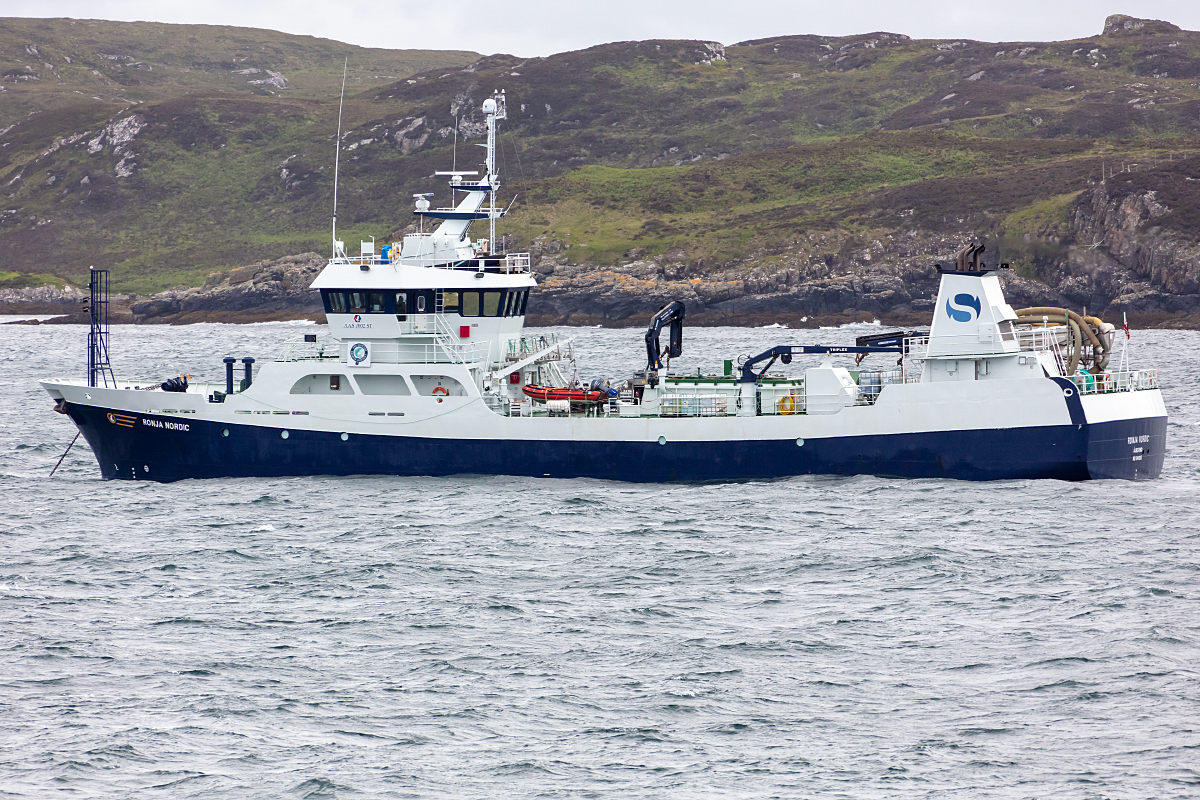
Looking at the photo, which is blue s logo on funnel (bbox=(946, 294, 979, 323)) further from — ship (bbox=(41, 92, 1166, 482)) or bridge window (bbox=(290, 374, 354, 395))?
bridge window (bbox=(290, 374, 354, 395))

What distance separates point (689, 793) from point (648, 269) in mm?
107660

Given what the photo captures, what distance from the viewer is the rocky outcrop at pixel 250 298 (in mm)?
125812

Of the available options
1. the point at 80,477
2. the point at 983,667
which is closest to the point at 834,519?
the point at 983,667

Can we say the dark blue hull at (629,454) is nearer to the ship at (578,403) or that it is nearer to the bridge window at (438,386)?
the ship at (578,403)

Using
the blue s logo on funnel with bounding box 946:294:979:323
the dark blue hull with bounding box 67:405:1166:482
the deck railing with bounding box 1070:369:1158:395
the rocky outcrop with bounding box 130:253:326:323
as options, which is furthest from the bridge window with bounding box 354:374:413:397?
the rocky outcrop with bounding box 130:253:326:323

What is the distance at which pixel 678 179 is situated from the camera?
151500mm

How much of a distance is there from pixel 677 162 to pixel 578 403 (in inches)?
5845

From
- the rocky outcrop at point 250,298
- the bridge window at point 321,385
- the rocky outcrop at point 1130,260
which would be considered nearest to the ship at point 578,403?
the bridge window at point 321,385

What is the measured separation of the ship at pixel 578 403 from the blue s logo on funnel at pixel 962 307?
5 cm

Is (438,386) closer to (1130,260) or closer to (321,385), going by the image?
A: (321,385)

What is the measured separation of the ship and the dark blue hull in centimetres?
4

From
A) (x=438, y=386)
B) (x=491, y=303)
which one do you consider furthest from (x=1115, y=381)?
(x=438, y=386)

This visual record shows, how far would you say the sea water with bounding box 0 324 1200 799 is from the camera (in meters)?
14.7

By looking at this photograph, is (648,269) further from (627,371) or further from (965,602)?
(965,602)
